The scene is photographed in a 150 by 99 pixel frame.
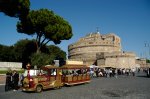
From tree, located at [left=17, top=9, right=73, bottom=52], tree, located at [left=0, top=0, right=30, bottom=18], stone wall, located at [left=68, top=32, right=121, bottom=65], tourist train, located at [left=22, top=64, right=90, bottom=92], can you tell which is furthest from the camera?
stone wall, located at [left=68, top=32, right=121, bottom=65]

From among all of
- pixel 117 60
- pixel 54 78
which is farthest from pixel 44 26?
pixel 117 60

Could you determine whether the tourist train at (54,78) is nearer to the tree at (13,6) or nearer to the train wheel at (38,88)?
the train wheel at (38,88)

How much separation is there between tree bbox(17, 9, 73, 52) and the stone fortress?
3508 cm

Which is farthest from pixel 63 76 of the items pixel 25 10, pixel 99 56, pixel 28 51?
pixel 99 56

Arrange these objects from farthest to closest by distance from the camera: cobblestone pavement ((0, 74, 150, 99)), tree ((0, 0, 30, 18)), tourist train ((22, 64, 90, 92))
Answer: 1. tree ((0, 0, 30, 18))
2. tourist train ((22, 64, 90, 92))
3. cobblestone pavement ((0, 74, 150, 99))

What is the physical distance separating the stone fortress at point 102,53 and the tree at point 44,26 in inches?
1381

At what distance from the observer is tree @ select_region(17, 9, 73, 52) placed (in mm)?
37688

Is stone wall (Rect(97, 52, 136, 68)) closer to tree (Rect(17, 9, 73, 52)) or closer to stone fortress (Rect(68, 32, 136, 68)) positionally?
stone fortress (Rect(68, 32, 136, 68))

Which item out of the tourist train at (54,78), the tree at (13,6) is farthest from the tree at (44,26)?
the tourist train at (54,78)

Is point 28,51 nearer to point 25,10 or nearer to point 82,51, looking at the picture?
point 25,10

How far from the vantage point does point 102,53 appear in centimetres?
7806

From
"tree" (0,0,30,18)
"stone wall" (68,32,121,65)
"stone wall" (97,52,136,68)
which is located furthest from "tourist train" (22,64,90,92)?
"stone wall" (68,32,121,65)

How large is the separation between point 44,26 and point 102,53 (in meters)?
42.1

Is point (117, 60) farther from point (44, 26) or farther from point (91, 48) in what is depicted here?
point (44, 26)
